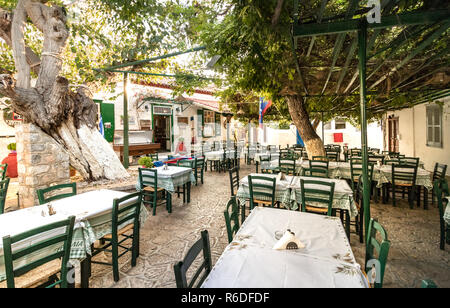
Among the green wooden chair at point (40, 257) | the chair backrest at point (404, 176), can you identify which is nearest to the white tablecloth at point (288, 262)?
the green wooden chair at point (40, 257)

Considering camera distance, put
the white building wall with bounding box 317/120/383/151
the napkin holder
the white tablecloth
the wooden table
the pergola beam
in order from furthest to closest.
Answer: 1. the white building wall with bounding box 317/120/383/151
2. the wooden table
3. the pergola beam
4. the napkin holder
5. the white tablecloth

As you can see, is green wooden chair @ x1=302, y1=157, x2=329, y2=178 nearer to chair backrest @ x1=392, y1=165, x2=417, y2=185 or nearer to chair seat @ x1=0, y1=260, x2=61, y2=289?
chair backrest @ x1=392, y1=165, x2=417, y2=185

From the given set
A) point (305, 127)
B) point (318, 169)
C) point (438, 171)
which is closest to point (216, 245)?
point (318, 169)

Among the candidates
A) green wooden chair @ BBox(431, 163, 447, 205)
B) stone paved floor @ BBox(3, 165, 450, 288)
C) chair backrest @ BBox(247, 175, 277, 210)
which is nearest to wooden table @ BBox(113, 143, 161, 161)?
stone paved floor @ BBox(3, 165, 450, 288)

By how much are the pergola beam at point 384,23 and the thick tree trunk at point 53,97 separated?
5.22m

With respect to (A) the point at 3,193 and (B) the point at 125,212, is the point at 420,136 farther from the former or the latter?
(A) the point at 3,193

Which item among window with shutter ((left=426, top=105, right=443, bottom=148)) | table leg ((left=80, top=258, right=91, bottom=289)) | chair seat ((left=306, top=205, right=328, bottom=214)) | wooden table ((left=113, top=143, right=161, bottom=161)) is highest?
window with shutter ((left=426, top=105, right=443, bottom=148))

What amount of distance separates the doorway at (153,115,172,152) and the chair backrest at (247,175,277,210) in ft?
37.0

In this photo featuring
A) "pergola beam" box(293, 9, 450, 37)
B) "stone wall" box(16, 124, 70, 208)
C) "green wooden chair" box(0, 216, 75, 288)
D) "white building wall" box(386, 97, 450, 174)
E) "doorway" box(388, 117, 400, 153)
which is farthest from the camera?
"doorway" box(388, 117, 400, 153)

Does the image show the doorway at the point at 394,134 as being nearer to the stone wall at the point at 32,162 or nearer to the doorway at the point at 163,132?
the doorway at the point at 163,132

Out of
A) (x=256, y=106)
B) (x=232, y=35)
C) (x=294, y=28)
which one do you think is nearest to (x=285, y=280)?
(x=294, y=28)

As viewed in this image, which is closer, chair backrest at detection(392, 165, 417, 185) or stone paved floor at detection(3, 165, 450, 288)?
stone paved floor at detection(3, 165, 450, 288)

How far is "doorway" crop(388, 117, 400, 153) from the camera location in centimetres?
1188

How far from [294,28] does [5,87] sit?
516 centimetres
